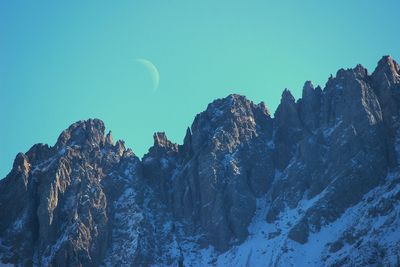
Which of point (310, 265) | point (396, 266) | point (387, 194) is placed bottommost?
point (396, 266)

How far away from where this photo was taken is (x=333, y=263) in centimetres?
19025

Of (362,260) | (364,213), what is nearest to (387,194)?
(364,213)

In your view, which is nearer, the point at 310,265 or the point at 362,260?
the point at 362,260

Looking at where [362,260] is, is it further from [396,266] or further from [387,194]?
[387,194]

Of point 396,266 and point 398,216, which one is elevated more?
point 398,216

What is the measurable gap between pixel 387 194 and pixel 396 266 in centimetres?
3081

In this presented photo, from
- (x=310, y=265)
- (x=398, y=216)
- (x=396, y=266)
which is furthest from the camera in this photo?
(x=310, y=265)

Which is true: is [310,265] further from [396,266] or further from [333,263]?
[396,266]

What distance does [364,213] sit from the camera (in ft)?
651

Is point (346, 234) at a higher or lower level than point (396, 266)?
higher

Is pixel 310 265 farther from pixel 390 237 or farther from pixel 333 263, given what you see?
pixel 390 237

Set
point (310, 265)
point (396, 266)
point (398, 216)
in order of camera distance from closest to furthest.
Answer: point (396, 266), point (398, 216), point (310, 265)

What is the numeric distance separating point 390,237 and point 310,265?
1069 inches

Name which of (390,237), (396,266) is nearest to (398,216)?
(390,237)
